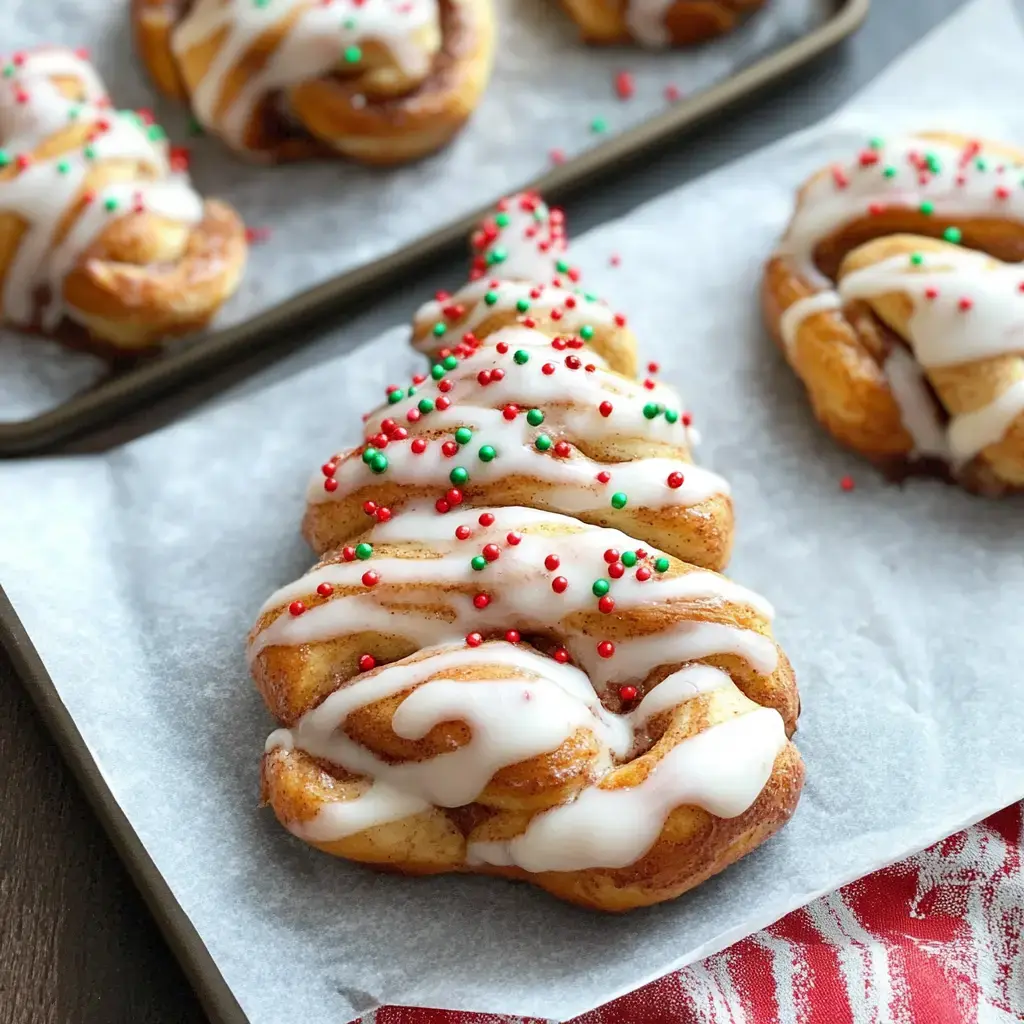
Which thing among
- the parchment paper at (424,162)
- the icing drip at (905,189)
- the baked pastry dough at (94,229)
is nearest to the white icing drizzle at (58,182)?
the baked pastry dough at (94,229)

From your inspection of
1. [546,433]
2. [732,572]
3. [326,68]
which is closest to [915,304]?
[732,572]

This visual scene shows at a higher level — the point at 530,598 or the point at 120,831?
the point at 530,598

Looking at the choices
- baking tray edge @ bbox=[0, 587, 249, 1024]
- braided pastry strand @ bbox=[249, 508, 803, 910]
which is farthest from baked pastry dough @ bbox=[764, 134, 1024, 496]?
baking tray edge @ bbox=[0, 587, 249, 1024]

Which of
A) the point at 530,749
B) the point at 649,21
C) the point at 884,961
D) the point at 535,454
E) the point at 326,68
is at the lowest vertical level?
the point at 884,961

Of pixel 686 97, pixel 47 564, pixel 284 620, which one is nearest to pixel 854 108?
pixel 686 97

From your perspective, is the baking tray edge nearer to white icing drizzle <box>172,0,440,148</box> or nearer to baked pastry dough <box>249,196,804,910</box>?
baked pastry dough <box>249,196,804,910</box>

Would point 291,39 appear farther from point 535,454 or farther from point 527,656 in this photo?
point 527,656
